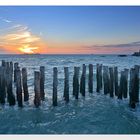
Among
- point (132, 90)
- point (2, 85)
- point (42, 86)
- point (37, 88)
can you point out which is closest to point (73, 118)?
point (37, 88)

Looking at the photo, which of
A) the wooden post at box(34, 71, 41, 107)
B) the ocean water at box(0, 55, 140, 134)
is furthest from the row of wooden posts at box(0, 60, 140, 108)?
the ocean water at box(0, 55, 140, 134)

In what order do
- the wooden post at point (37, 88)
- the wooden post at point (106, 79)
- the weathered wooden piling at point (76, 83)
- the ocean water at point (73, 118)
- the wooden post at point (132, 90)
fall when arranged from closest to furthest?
1. the ocean water at point (73, 118)
2. the wooden post at point (37, 88)
3. the wooden post at point (132, 90)
4. the weathered wooden piling at point (76, 83)
5. the wooden post at point (106, 79)

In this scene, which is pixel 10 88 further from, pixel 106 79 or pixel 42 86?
pixel 106 79

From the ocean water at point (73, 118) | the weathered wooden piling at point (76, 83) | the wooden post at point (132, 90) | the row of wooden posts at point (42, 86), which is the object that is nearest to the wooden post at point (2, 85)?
the row of wooden posts at point (42, 86)

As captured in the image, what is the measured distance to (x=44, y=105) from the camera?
7.26 metres

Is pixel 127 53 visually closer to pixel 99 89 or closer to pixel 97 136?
pixel 99 89

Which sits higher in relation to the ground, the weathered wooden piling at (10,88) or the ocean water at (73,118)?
the weathered wooden piling at (10,88)

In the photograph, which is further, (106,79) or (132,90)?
(106,79)

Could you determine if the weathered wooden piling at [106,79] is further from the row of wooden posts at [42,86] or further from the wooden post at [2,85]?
the wooden post at [2,85]

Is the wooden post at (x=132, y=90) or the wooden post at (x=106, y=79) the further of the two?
the wooden post at (x=106, y=79)

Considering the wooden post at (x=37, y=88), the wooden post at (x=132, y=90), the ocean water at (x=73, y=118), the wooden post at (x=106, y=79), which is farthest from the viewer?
the wooden post at (x=106, y=79)

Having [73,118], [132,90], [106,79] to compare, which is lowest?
[73,118]

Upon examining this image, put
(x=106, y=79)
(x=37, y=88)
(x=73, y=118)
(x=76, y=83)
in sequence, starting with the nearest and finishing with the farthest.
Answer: (x=73, y=118)
(x=37, y=88)
(x=76, y=83)
(x=106, y=79)

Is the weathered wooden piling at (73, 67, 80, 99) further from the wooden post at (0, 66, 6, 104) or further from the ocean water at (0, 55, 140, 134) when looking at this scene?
the wooden post at (0, 66, 6, 104)
